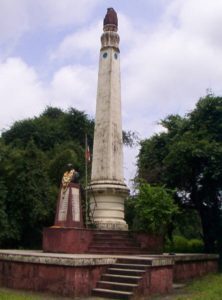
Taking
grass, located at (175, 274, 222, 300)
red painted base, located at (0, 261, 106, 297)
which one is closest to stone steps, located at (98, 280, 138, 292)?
red painted base, located at (0, 261, 106, 297)

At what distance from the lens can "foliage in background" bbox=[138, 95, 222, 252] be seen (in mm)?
19859

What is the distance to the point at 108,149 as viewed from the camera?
57.7 feet

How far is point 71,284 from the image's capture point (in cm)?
1118

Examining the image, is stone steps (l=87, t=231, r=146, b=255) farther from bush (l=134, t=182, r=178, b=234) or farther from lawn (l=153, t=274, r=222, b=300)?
lawn (l=153, t=274, r=222, b=300)

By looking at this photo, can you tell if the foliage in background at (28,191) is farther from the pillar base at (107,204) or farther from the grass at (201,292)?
the grass at (201,292)

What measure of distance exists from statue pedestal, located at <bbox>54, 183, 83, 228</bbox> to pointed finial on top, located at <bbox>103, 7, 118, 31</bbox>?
7.42 m

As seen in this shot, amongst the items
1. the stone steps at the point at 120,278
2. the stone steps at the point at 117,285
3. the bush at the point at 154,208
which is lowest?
the stone steps at the point at 117,285

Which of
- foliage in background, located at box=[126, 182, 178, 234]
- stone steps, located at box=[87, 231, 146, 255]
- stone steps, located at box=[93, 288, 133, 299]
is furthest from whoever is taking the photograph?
foliage in background, located at box=[126, 182, 178, 234]

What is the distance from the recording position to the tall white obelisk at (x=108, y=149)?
1720 cm

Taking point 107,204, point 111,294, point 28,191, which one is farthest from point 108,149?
point 28,191

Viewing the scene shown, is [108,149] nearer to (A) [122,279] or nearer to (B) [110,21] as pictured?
(B) [110,21]

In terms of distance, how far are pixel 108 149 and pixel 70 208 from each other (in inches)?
134

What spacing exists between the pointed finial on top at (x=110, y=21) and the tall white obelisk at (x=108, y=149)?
0.30 metres

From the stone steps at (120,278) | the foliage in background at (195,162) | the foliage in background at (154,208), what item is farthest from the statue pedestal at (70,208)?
the foliage in background at (195,162)
